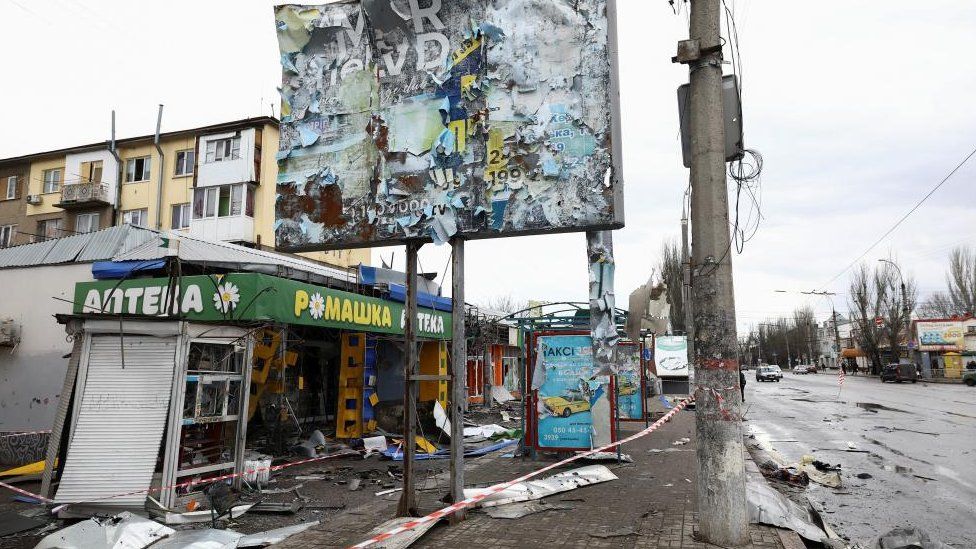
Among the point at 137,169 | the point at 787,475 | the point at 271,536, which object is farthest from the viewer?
the point at 137,169

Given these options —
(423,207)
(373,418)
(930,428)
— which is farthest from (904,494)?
(373,418)

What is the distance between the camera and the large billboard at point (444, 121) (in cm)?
668

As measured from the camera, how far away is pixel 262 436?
1312 centimetres

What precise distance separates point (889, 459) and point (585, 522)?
7.94 m

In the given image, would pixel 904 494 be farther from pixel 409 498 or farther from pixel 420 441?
pixel 420 441

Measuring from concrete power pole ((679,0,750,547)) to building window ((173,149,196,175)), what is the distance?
111 ft

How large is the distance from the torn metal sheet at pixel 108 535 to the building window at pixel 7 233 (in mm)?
39475

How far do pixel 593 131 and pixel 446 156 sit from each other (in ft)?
5.84

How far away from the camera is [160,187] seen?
3416 cm

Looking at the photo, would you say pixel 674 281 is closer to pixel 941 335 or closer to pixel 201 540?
pixel 941 335

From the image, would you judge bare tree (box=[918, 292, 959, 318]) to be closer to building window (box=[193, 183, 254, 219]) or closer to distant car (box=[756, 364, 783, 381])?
distant car (box=[756, 364, 783, 381])

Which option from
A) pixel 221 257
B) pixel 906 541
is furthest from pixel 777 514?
pixel 221 257

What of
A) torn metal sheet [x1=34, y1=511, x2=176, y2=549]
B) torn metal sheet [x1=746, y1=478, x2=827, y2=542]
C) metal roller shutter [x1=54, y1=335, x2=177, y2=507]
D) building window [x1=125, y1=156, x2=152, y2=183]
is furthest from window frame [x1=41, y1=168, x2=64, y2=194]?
torn metal sheet [x1=746, y1=478, x2=827, y2=542]

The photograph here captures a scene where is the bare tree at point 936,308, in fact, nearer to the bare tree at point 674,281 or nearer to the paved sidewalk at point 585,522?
the bare tree at point 674,281
